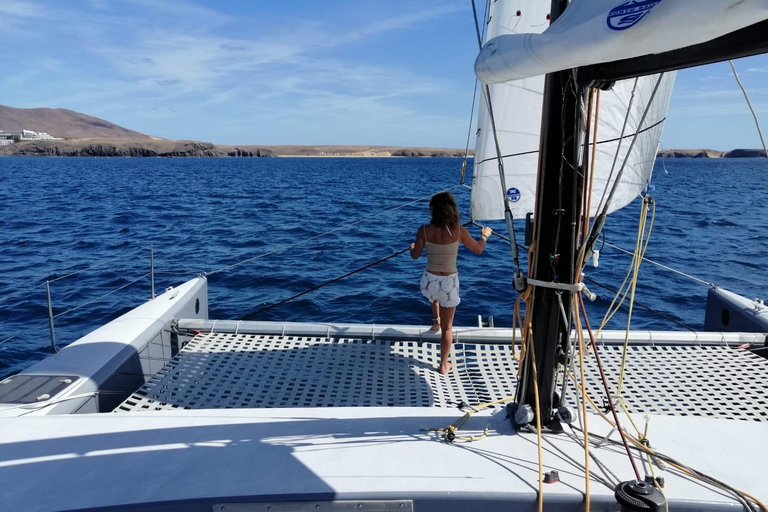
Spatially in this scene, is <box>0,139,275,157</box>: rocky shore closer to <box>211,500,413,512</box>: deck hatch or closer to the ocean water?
the ocean water

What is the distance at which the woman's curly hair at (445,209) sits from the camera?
4348 millimetres

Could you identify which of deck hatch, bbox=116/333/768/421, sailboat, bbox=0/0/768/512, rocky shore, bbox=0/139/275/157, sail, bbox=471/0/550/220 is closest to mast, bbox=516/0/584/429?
sailboat, bbox=0/0/768/512

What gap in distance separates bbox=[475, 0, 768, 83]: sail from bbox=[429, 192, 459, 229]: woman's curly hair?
6.46 feet

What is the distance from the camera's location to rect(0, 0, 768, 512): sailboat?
2199 millimetres

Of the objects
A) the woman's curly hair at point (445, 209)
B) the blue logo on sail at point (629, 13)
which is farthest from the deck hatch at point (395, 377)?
the blue logo on sail at point (629, 13)

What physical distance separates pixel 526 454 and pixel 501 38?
6.20ft

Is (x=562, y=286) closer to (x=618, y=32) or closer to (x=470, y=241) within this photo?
(x=618, y=32)

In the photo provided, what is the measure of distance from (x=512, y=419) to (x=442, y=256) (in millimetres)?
1710

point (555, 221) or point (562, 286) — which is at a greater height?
point (555, 221)

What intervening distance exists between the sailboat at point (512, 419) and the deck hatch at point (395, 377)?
0.09 feet

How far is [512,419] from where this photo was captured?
9.89 ft

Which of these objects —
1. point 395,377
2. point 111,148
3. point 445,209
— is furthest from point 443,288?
point 111,148

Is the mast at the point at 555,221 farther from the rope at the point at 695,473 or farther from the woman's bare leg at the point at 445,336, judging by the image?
the woman's bare leg at the point at 445,336

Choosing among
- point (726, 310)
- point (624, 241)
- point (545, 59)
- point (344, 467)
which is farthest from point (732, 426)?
point (624, 241)
